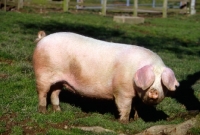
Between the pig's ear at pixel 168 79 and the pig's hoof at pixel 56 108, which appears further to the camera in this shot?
the pig's hoof at pixel 56 108

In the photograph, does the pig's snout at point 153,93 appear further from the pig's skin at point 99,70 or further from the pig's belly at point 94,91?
the pig's belly at point 94,91

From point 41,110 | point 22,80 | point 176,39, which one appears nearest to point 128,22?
point 176,39

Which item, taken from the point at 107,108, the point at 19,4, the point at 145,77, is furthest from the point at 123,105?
the point at 19,4

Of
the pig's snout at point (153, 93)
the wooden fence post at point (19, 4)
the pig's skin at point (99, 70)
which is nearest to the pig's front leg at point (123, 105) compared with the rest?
→ the pig's skin at point (99, 70)

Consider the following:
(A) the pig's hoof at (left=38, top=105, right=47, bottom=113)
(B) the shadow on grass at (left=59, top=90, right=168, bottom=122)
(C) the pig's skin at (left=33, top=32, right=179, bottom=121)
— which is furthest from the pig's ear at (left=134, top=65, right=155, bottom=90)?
(A) the pig's hoof at (left=38, top=105, right=47, bottom=113)

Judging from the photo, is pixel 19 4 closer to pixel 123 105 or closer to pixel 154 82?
pixel 123 105

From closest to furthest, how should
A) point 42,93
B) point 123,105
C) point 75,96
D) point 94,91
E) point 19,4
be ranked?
point 123,105, point 94,91, point 42,93, point 75,96, point 19,4

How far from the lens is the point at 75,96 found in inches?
331

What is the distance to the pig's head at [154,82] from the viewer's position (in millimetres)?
6172

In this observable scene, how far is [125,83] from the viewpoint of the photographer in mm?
6516

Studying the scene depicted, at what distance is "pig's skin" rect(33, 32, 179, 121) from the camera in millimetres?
6340

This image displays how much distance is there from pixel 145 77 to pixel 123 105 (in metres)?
0.71

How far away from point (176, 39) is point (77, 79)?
40.8ft

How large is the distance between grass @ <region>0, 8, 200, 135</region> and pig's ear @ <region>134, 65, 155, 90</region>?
685 millimetres
